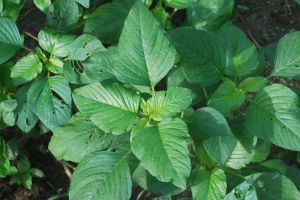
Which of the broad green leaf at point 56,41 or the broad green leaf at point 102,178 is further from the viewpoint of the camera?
the broad green leaf at point 56,41

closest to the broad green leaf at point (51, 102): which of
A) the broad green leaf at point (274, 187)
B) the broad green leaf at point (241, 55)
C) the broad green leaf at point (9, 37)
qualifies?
the broad green leaf at point (9, 37)

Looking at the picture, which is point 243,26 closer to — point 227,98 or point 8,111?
point 227,98

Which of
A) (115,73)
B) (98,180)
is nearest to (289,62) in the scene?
(115,73)

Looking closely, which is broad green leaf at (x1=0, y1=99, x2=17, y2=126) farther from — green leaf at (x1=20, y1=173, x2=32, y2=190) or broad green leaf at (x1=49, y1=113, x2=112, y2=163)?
green leaf at (x1=20, y1=173, x2=32, y2=190)

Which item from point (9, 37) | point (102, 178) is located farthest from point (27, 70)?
point (102, 178)

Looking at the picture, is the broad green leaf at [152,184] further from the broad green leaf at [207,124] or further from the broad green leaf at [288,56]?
the broad green leaf at [288,56]
